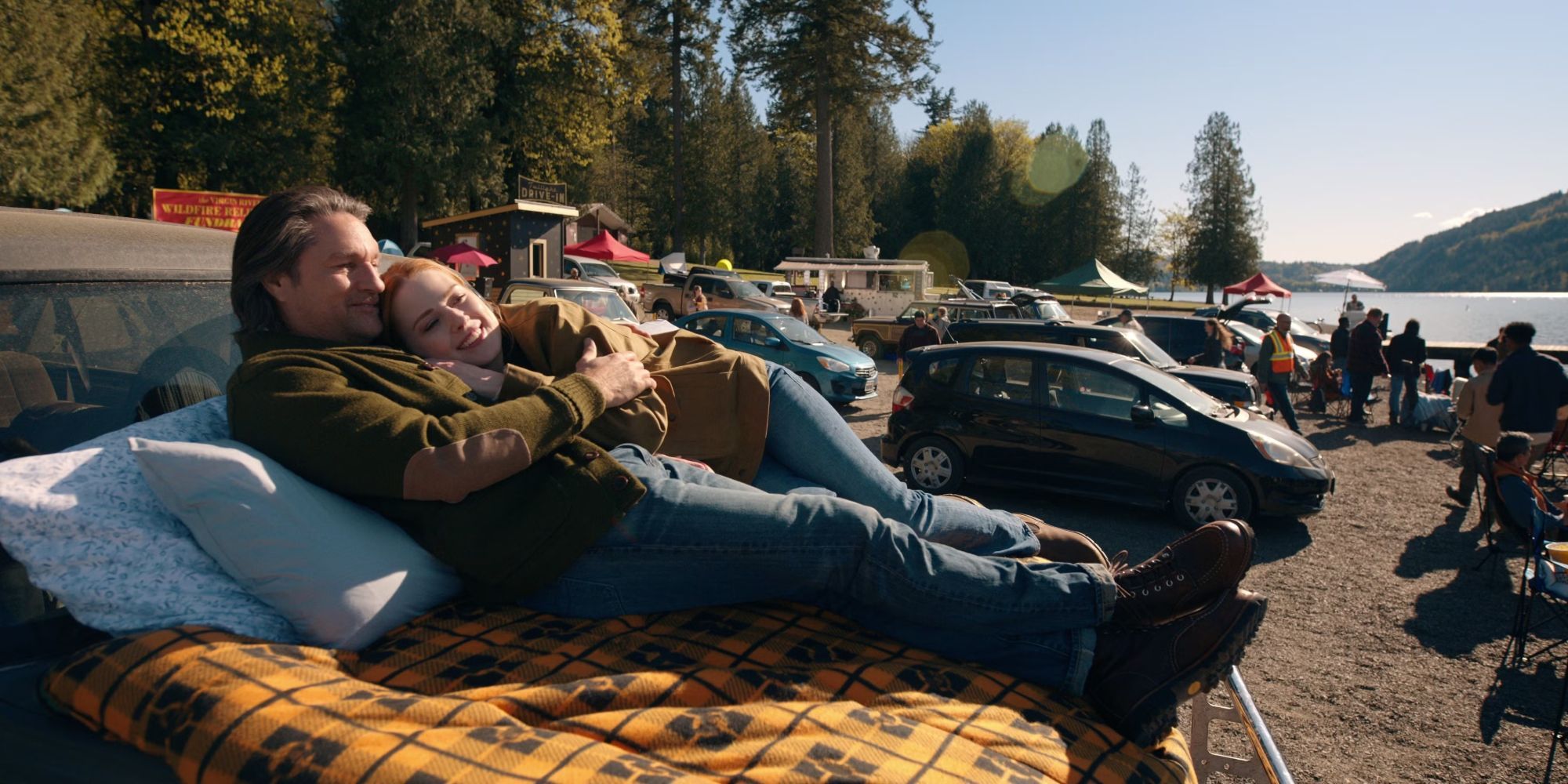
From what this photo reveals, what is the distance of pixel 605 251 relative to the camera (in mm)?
35125

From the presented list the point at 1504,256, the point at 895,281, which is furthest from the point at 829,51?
the point at 1504,256

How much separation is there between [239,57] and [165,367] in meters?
30.5

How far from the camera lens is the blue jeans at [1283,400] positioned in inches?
508

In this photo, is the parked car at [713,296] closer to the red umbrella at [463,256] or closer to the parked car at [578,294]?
the red umbrella at [463,256]

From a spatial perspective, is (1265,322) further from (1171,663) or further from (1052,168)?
(1052,168)

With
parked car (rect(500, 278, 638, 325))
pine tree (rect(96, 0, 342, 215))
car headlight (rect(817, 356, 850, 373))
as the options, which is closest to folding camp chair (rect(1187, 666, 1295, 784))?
car headlight (rect(817, 356, 850, 373))

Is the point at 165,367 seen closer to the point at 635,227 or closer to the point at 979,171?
the point at 635,227

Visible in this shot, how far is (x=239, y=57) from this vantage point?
2697 centimetres

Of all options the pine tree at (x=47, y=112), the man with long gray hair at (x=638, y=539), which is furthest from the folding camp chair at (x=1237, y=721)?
the pine tree at (x=47, y=112)

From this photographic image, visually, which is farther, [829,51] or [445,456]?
[829,51]

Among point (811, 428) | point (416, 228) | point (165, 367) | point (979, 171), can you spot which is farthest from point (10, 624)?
point (979, 171)

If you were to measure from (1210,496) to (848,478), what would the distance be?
665cm

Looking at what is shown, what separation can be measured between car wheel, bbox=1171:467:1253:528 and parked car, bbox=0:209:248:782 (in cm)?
797

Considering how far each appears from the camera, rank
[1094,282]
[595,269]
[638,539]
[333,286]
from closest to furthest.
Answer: [638,539], [333,286], [1094,282], [595,269]
